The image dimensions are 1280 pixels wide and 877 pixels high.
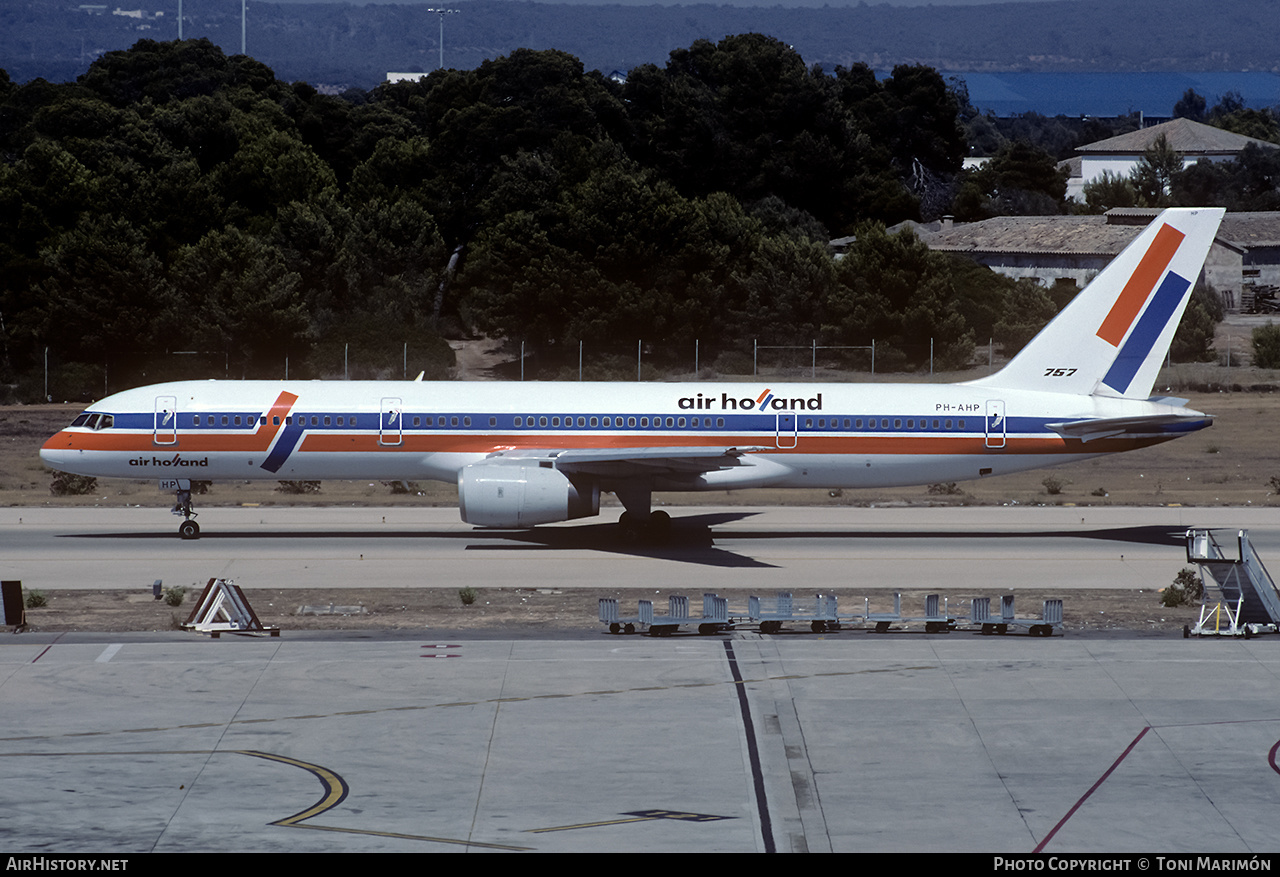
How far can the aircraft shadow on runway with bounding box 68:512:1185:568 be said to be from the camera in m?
38.4

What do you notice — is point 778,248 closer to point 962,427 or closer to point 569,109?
point 569,109

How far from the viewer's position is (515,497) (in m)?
35.8

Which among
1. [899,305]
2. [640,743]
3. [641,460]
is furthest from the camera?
[899,305]

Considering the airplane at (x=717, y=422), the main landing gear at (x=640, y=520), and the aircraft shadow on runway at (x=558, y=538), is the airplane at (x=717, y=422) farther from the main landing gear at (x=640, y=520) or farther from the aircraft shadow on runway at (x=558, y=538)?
the aircraft shadow on runway at (x=558, y=538)

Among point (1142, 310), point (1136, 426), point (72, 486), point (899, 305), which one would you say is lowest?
point (72, 486)

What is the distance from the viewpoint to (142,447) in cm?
3881

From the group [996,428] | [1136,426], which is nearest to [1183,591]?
[1136,426]

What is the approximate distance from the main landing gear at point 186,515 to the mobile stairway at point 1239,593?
24939 mm

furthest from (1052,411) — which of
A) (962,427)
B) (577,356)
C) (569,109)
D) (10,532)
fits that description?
(569,109)

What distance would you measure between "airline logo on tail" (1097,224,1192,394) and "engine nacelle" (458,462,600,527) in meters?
15.1

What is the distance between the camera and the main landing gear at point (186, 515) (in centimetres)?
3938

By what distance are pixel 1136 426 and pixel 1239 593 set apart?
410 inches

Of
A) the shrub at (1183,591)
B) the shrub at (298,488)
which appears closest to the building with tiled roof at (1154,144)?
the shrub at (298,488)

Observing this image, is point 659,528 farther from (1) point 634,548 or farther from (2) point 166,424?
(2) point 166,424
